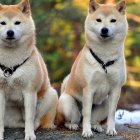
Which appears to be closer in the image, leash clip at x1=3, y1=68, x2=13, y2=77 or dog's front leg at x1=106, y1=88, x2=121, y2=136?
leash clip at x1=3, y1=68, x2=13, y2=77

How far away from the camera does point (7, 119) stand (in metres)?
6.86

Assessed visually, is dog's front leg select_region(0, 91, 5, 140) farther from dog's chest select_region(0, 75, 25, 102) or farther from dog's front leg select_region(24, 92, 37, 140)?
dog's front leg select_region(24, 92, 37, 140)

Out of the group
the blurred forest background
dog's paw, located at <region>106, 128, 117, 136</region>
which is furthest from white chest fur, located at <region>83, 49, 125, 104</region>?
the blurred forest background

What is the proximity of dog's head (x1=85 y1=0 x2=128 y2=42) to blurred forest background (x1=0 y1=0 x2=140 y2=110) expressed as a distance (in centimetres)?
787

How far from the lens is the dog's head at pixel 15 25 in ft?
20.3

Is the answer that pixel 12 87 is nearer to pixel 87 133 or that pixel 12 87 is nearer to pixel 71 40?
pixel 87 133

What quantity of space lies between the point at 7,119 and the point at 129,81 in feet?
31.4

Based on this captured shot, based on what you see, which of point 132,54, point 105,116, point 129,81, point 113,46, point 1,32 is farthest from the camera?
point 132,54

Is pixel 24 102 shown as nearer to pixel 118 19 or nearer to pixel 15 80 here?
pixel 15 80

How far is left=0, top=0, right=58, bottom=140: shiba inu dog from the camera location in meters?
6.27

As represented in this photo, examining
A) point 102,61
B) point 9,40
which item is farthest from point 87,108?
point 9,40

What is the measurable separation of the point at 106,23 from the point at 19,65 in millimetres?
1289

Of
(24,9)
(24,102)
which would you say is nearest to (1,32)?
(24,9)

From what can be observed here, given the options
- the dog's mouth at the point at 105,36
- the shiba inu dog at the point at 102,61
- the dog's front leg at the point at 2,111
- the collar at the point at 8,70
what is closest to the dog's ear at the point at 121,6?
the shiba inu dog at the point at 102,61
